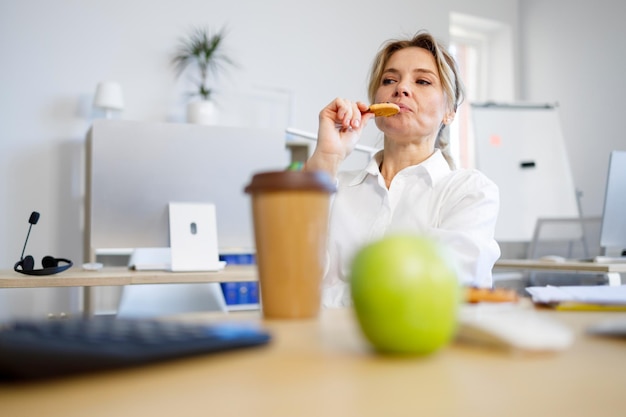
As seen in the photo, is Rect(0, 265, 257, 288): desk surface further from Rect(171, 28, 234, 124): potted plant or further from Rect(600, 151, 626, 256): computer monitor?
Rect(171, 28, 234, 124): potted plant

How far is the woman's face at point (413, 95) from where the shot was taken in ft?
5.49

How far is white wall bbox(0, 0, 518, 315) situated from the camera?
3.90 metres

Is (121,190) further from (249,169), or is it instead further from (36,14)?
(36,14)

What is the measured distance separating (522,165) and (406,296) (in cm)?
440

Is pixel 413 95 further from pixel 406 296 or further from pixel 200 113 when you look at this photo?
pixel 200 113

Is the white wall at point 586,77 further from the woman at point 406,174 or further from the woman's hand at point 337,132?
the woman's hand at point 337,132

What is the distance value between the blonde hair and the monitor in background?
0.87 m

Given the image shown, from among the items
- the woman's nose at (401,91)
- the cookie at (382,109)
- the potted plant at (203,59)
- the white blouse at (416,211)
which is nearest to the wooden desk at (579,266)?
the white blouse at (416,211)

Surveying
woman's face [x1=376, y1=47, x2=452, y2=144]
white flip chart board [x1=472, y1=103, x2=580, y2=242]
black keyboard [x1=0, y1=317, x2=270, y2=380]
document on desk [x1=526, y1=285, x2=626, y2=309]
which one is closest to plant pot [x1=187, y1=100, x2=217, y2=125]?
white flip chart board [x1=472, y1=103, x2=580, y2=242]

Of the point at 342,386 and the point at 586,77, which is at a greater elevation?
the point at 586,77

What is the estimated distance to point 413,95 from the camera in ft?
5.52

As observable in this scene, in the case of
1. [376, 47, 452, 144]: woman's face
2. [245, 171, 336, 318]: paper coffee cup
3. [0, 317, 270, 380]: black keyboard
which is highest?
[376, 47, 452, 144]: woman's face

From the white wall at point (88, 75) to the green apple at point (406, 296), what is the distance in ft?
12.7

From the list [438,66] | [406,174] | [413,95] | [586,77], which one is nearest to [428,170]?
[406,174]
